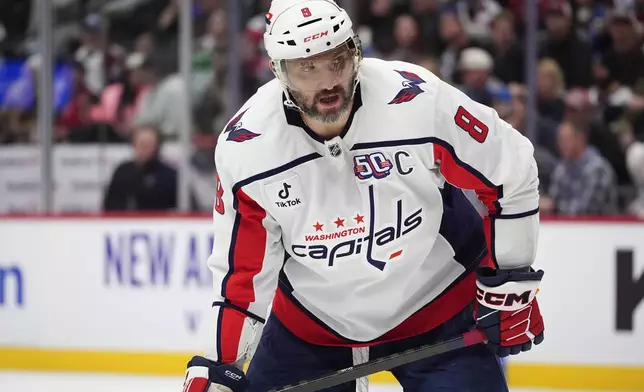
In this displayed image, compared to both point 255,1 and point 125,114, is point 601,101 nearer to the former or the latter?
point 255,1

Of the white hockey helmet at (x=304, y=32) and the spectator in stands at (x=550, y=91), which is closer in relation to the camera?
the white hockey helmet at (x=304, y=32)

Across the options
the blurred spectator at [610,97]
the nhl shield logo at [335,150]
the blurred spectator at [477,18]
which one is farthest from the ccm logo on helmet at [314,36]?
the blurred spectator at [477,18]

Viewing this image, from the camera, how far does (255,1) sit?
5547 mm

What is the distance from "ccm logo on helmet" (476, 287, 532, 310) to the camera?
7.66 ft

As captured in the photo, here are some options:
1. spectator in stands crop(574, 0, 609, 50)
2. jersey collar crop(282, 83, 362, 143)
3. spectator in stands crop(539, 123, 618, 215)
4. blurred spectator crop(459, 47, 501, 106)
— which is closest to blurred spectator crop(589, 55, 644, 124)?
spectator in stands crop(574, 0, 609, 50)

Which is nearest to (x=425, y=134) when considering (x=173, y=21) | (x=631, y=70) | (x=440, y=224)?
(x=440, y=224)

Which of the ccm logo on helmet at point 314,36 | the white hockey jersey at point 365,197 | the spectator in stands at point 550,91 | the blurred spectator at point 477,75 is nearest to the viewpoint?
the ccm logo on helmet at point 314,36

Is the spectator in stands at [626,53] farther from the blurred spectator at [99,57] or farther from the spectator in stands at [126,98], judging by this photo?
the blurred spectator at [99,57]

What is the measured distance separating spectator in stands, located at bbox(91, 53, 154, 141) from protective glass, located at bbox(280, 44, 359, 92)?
3.82 meters

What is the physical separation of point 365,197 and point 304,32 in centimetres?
40

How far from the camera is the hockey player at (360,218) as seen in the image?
221 centimetres

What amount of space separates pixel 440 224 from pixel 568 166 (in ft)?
8.51

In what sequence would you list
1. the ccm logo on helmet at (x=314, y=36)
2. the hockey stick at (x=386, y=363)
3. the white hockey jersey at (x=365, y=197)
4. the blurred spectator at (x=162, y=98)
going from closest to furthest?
1. the ccm logo on helmet at (x=314, y=36)
2. the white hockey jersey at (x=365, y=197)
3. the hockey stick at (x=386, y=363)
4. the blurred spectator at (x=162, y=98)

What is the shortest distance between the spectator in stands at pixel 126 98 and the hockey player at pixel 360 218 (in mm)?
3597
